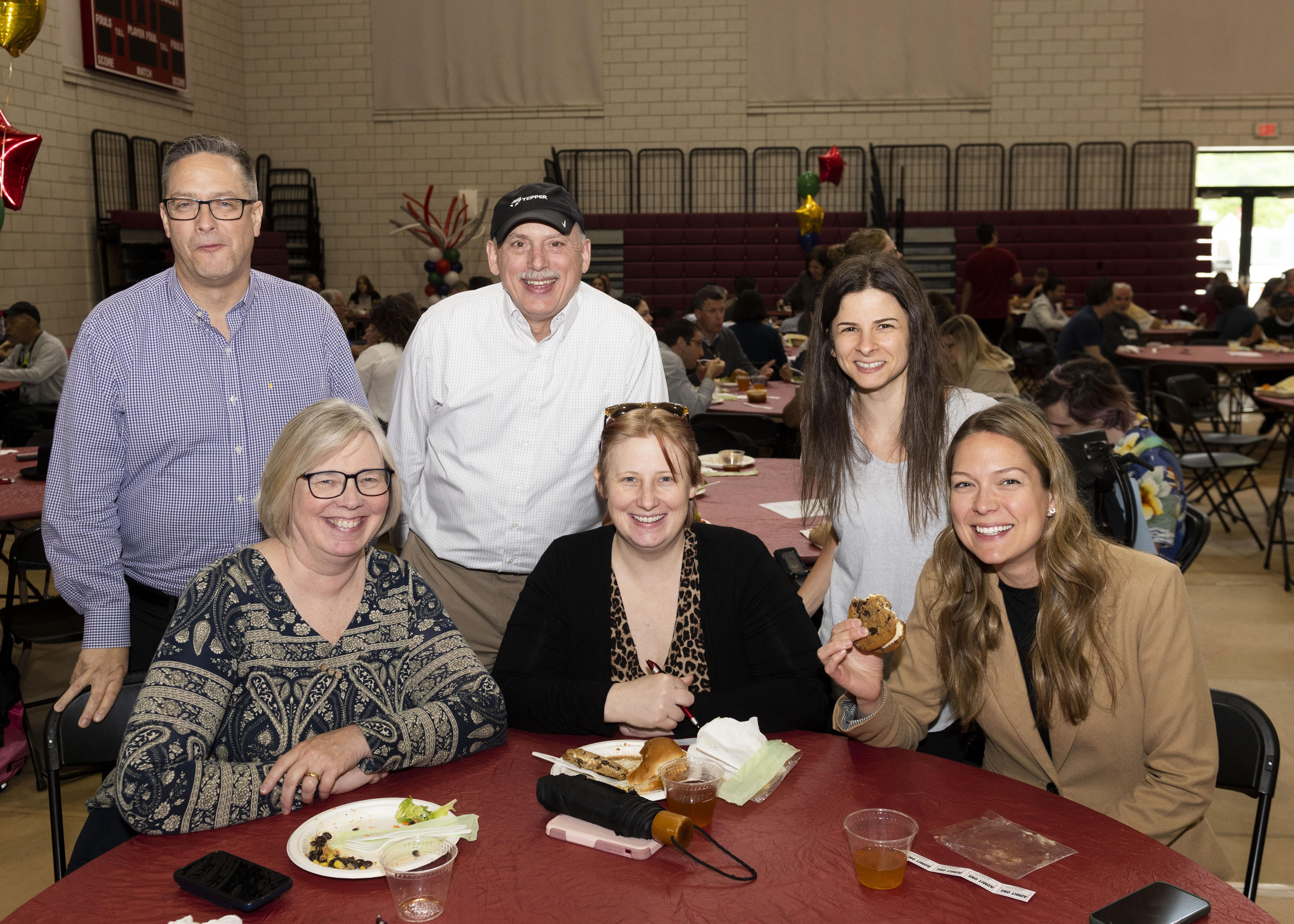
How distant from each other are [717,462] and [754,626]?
2304 mm

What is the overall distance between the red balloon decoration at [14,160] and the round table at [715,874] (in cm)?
605

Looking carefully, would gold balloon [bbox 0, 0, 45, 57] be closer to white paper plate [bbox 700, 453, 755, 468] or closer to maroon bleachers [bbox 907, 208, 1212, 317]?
white paper plate [bbox 700, 453, 755, 468]

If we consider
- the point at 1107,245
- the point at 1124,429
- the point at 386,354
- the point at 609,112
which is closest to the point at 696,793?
the point at 1124,429

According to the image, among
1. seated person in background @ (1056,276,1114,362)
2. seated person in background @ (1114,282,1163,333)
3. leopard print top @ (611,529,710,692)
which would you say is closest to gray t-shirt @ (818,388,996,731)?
leopard print top @ (611,529,710,692)

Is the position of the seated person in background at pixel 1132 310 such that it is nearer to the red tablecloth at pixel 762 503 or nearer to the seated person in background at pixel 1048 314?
the seated person in background at pixel 1048 314

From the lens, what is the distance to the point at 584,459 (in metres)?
2.62

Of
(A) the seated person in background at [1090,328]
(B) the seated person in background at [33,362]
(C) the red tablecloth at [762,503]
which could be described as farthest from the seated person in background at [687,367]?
(B) the seated person in background at [33,362]

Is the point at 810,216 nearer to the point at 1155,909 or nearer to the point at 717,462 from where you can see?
the point at 717,462

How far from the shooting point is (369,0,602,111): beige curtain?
14.0 meters

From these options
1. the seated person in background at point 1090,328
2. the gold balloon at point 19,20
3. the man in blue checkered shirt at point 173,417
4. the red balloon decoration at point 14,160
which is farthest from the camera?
the seated person in background at point 1090,328

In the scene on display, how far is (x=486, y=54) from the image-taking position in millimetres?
14125

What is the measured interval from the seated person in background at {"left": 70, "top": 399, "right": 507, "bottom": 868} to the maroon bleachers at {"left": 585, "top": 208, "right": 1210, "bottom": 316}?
12.1 m

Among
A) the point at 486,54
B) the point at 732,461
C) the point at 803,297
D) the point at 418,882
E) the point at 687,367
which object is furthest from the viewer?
the point at 486,54

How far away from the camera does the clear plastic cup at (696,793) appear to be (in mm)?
1570
